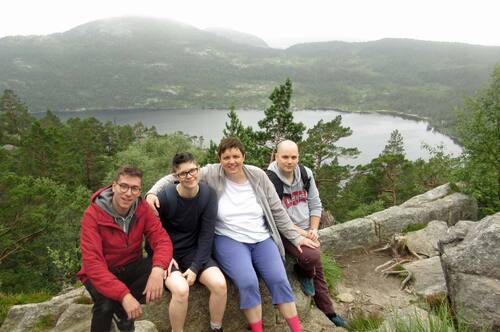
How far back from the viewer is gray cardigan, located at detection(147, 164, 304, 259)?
146 inches

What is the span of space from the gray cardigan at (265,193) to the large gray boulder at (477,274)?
1651mm

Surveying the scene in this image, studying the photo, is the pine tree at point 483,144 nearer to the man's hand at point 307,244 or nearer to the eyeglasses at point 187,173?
the man's hand at point 307,244

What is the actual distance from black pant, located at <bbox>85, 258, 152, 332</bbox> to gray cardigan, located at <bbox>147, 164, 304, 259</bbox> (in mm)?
810

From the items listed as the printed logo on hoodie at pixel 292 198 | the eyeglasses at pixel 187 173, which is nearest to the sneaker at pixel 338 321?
the printed logo on hoodie at pixel 292 198

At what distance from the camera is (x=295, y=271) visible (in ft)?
14.1

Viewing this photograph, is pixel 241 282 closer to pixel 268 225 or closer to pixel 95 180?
pixel 268 225

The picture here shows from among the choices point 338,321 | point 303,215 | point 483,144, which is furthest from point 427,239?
point 483,144

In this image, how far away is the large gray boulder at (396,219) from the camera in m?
6.30

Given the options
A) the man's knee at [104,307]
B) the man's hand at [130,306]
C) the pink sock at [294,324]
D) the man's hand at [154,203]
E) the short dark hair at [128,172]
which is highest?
the short dark hair at [128,172]

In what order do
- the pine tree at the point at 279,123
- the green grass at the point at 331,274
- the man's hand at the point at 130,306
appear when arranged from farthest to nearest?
the pine tree at the point at 279,123 → the green grass at the point at 331,274 → the man's hand at the point at 130,306

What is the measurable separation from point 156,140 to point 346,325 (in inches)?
1189

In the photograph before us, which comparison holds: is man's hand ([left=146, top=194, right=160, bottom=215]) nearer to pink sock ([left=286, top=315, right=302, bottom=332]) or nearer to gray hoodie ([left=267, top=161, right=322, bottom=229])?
gray hoodie ([left=267, top=161, right=322, bottom=229])

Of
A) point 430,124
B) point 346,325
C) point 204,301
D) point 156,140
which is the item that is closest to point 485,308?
point 346,325

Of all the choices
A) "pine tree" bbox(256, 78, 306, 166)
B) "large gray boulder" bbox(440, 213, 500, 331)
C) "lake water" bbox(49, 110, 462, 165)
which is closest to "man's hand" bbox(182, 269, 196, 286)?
"large gray boulder" bbox(440, 213, 500, 331)
